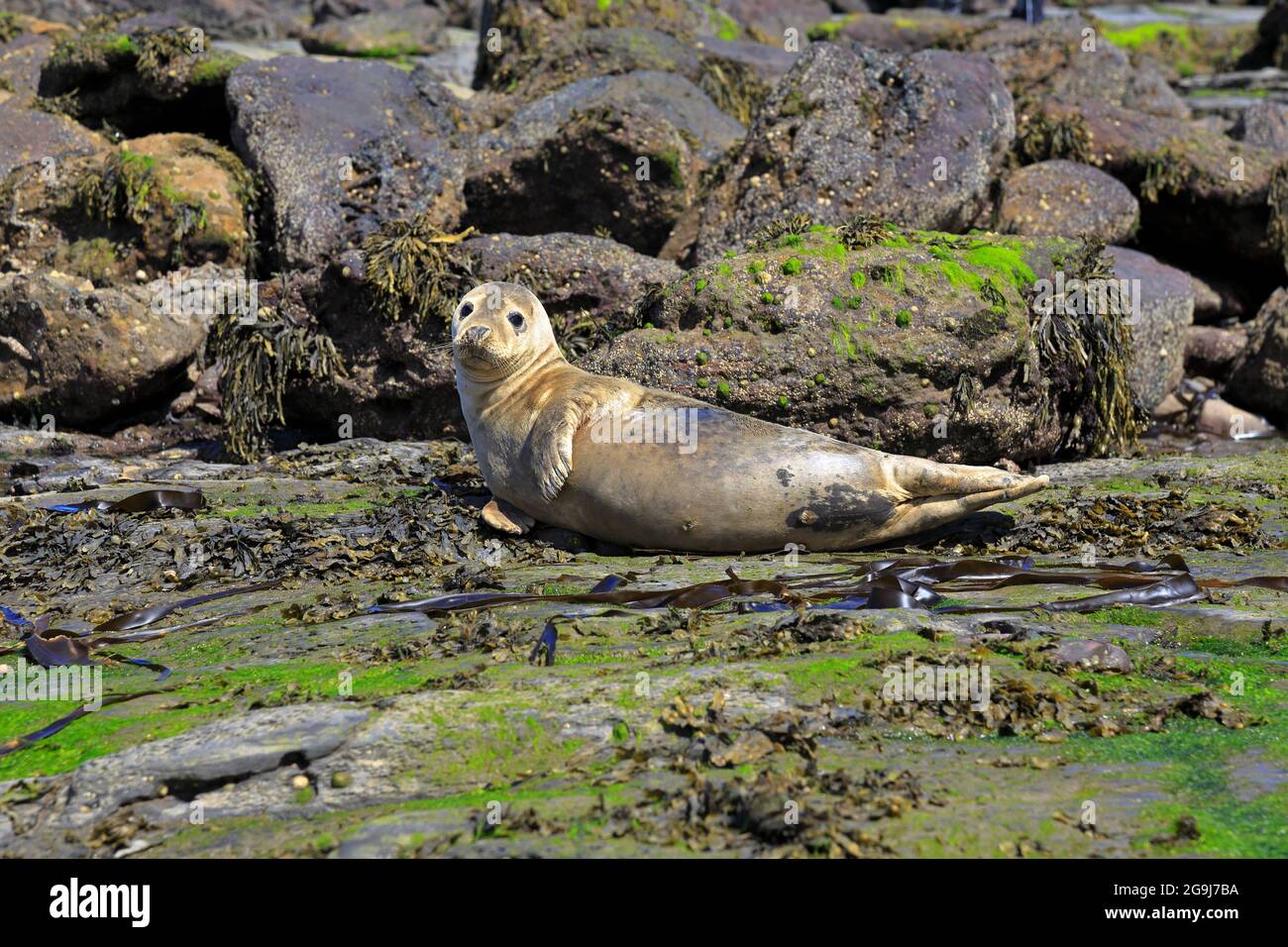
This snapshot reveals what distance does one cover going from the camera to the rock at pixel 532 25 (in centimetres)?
1530

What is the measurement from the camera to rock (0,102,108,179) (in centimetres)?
1204

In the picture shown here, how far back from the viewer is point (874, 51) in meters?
10.9

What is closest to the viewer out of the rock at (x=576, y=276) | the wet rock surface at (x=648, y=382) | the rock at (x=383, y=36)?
the wet rock surface at (x=648, y=382)

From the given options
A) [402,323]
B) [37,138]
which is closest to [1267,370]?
[402,323]

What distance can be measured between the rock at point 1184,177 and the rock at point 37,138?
9474 mm

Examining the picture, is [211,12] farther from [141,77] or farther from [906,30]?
[906,30]

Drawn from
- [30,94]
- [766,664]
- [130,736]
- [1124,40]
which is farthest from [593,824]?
[1124,40]

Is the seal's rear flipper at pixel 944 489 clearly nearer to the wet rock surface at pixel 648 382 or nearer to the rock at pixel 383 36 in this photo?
the wet rock surface at pixel 648 382

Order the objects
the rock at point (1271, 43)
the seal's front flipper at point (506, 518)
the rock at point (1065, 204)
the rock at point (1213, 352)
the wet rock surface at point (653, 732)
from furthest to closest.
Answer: the rock at point (1271, 43), the rock at point (1213, 352), the rock at point (1065, 204), the seal's front flipper at point (506, 518), the wet rock surface at point (653, 732)

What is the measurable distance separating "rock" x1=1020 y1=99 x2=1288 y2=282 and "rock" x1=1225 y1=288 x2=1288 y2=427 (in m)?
1.48

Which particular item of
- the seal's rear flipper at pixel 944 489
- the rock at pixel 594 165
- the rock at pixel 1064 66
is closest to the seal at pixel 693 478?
the seal's rear flipper at pixel 944 489

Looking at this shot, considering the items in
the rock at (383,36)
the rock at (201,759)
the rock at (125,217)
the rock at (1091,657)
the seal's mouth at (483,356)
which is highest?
the rock at (383,36)

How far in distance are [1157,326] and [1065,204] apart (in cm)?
171
